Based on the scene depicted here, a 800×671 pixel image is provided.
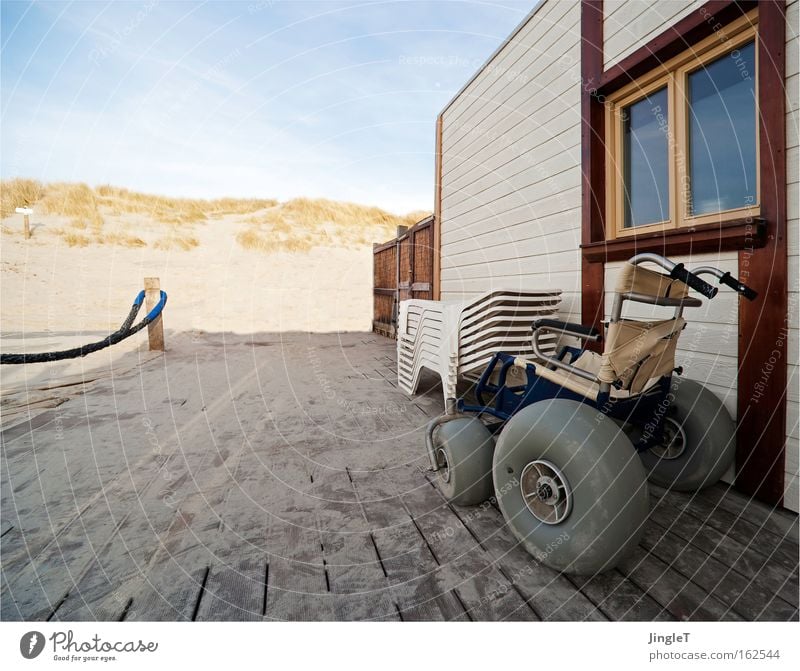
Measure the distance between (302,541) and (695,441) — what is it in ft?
7.03

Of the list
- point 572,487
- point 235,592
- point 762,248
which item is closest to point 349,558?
point 235,592

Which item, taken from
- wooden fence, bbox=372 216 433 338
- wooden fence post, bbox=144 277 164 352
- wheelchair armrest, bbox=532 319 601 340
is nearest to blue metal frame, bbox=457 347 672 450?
wheelchair armrest, bbox=532 319 601 340

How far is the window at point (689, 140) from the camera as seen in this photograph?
2350 millimetres

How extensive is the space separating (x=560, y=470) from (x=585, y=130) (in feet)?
9.87

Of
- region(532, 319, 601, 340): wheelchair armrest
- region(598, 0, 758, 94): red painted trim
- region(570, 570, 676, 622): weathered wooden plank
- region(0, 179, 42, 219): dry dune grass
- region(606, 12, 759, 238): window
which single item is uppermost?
region(0, 179, 42, 219): dry dune grass

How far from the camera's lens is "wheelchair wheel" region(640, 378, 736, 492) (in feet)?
7.10

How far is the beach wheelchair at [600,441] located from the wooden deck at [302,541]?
169 millimetres

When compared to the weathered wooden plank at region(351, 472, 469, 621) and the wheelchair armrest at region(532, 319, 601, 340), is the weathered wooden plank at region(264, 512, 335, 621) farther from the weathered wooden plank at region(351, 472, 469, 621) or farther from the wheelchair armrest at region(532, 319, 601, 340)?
the wheelchair armrest at region(532, 319, 601, 340)

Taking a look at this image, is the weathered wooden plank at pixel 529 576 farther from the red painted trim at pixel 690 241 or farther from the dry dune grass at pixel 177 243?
the dry dune grass at pixel 177 243

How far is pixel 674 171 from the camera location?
2.78 metres

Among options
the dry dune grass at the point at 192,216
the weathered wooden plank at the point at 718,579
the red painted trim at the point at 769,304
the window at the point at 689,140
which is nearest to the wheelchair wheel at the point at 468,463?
the weathered wooden plank at the point at 718,579

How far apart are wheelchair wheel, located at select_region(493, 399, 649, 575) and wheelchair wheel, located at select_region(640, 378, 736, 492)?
0.99m

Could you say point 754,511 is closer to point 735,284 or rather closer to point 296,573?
point 735,284
